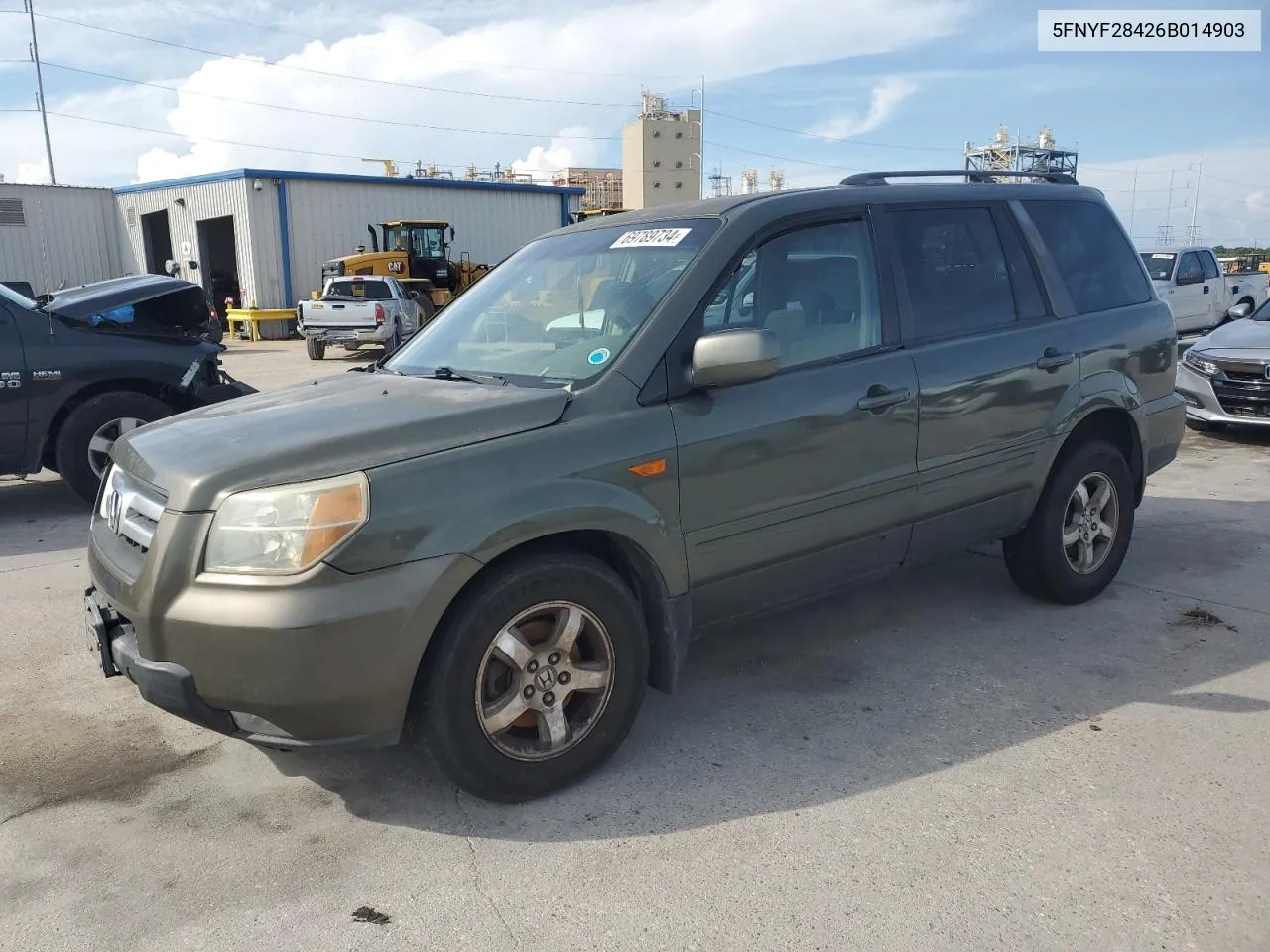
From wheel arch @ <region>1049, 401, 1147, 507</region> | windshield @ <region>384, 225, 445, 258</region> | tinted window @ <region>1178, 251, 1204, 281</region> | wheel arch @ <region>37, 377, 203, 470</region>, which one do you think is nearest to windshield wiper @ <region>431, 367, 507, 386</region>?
wheel arch @ <region>1049, 401, 1147, 507</region>

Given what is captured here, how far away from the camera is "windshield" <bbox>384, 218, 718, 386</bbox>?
11.2 feet

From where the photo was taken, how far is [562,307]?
12.2ft

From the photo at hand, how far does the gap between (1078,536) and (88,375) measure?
642 cm

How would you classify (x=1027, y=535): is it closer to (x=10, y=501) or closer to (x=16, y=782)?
(x=16, y=782)

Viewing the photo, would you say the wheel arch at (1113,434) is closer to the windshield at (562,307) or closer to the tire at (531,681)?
the windshield at (562,307)

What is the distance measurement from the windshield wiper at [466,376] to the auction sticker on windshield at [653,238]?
752 millimetres

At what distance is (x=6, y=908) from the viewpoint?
264 cm

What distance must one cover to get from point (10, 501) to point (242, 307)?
933 inches

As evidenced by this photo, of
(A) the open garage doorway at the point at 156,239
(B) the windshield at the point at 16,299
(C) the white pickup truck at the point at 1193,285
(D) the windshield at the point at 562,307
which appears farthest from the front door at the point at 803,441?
(A) the open garage doorway at the point at 156,239

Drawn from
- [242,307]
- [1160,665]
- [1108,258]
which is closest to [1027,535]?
[1160,665]

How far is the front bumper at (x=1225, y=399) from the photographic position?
918 centimetres

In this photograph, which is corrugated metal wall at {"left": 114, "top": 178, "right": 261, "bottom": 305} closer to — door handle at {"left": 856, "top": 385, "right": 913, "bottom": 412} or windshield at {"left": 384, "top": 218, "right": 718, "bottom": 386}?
windshield at {"left": 384, "top": 218, "right": 718, "bottom": 386}

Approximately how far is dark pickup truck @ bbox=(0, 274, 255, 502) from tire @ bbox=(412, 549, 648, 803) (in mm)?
4909

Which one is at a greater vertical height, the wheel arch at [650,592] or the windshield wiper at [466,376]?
the windshield wiper at [466,376]
